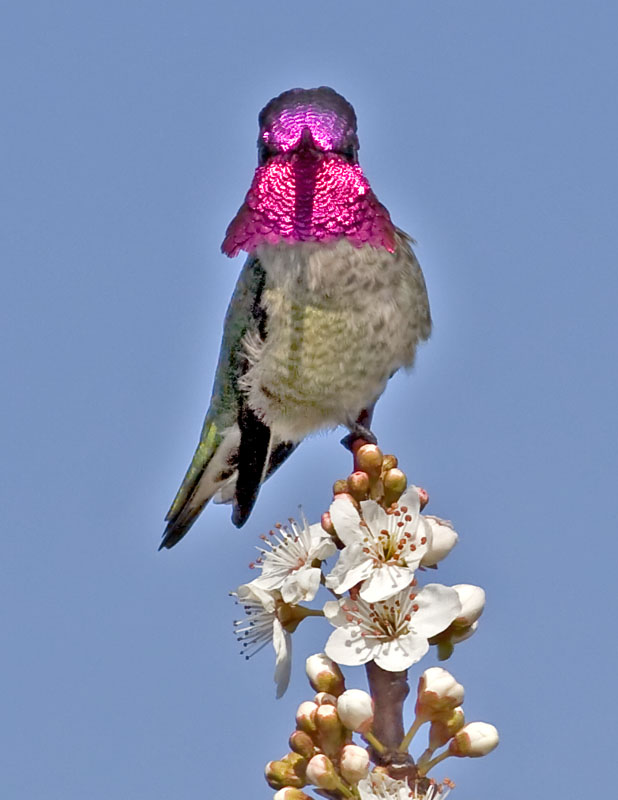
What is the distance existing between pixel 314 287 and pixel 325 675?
2.59 m

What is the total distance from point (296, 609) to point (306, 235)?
2568 millimetres

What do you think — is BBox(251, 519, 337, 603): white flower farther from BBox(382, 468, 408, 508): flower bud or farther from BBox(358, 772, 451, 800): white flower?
BBox(358, 772, 451, 800): white flower

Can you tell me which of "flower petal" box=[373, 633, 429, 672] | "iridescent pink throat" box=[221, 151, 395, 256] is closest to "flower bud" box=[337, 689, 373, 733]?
"flower petal" box=[373, 633, 429, 672]

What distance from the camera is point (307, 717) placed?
3.68 meters

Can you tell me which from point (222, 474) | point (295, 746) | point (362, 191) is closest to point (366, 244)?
point (362, 191)

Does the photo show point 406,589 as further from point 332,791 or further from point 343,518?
point 332,791

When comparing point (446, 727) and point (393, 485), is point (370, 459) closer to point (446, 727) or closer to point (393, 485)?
point (393, 485)

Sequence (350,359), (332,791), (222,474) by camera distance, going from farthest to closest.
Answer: (222,474) < (350,359) < (332,791)

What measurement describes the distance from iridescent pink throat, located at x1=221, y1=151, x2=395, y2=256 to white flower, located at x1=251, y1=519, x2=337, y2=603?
2.23m

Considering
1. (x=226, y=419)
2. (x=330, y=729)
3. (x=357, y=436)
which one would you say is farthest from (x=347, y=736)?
(x=226, y=419)

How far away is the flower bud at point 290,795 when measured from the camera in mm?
3541

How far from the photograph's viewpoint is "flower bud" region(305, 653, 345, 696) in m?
3.74

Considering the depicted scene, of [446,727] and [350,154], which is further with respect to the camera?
[350,154]

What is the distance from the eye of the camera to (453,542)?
12.4 feet
